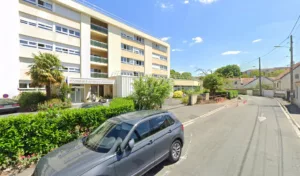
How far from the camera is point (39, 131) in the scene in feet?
15.1

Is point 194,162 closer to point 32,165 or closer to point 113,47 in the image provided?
point 32,165

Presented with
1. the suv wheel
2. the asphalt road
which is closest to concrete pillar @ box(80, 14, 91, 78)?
the asphalt road

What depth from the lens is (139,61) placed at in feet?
101

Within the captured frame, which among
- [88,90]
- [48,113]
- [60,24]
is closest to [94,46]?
[60,24]

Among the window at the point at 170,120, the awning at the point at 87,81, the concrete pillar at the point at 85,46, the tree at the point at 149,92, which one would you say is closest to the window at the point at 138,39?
the concrete pillar at the point at 85,46

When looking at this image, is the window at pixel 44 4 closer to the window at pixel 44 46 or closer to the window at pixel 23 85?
the window at pixel 44 46

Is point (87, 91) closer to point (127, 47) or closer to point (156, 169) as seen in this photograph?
point (127, 47)

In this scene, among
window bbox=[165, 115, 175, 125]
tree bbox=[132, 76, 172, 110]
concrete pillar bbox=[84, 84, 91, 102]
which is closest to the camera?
window bbox=[165, 115, 175, 125]

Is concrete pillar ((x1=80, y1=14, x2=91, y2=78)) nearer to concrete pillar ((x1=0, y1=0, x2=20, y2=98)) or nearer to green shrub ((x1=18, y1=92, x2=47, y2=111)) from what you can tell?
green shrub ((x1=18, y1=92, x2=47, y2=111))

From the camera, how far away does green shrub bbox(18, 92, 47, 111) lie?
47.4 ft

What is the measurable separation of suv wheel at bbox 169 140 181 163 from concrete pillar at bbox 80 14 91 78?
1951cm

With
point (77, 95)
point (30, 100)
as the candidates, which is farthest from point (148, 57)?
point (30, 100)

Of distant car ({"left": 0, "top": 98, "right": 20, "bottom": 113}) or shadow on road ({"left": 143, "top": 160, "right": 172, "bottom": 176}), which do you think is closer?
shadow on road ({"left": 143, "top": 160, "right": 172, "bottom": 176})

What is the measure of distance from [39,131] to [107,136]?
2.61 metres
